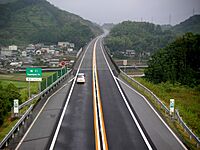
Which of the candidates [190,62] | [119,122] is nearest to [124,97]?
[119,122]

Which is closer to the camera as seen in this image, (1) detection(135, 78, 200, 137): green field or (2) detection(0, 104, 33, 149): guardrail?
(2) detection(0, 104, 33, 149): guardrail

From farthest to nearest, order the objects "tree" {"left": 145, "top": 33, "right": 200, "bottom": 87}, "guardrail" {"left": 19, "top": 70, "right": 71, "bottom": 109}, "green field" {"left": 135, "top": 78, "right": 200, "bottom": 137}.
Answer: "tree" {"left": 145, "top": 33, "right": 200, "bottom": 87}
"green field" {"left": 135, "top": 78, "right": 200, "bottom": 137}
"guardrail" {"left": 19, "top": 70, "right": 71, "bottom": 109}

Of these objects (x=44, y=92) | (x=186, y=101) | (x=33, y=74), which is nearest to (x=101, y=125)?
(x=44, y=92)

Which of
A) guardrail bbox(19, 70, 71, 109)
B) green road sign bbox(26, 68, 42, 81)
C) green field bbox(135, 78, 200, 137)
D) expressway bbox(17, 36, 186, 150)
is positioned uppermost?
green road sign bbox(26, 68, 42, 81)

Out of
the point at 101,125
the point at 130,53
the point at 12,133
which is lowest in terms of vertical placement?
the point at 101,125

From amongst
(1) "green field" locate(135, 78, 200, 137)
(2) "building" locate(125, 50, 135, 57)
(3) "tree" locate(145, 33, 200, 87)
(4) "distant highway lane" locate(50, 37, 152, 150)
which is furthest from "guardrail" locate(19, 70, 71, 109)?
(2) "building" locate(125, 50, 135, 57)

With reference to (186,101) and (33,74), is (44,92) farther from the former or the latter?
(186,101)

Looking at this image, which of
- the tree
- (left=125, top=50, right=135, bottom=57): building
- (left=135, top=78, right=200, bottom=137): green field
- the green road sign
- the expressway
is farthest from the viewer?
(left=125, top=50, right=135, bottom=57): building

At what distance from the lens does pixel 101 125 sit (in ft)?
69.5

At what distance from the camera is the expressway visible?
1778 cm

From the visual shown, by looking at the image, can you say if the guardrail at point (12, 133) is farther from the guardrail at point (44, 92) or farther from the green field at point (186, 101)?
the green field at point (186, 101)

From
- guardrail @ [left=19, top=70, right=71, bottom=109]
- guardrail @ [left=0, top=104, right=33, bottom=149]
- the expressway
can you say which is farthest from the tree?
guardrail @ [left=0, top=104, right=33, bottom=149]

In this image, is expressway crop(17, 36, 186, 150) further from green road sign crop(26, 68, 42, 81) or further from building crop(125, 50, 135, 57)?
building crop(125, 50, 135, 57)

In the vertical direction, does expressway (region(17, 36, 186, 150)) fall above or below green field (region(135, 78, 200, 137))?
above
